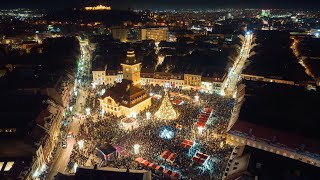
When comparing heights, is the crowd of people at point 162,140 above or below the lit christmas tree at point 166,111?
below

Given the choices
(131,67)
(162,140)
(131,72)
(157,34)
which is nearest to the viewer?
(162,140)

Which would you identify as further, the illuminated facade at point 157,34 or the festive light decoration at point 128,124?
the illuminated facade at point 157,34

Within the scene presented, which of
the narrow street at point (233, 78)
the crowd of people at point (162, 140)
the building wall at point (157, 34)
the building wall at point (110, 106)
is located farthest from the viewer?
the building wall at point (157, 34)

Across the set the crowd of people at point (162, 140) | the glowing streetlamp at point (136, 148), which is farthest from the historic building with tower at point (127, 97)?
the glowing streetlamp at point (136, 148)

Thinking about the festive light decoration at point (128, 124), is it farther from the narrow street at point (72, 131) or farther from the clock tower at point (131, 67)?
the clock tower at point (131, 67)

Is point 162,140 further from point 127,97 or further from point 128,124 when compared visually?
point 127,97

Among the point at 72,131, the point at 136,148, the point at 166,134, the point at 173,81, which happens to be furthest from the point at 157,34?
the point at 136,148

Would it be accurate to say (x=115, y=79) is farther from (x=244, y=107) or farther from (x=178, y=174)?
(x=178, y=174)
